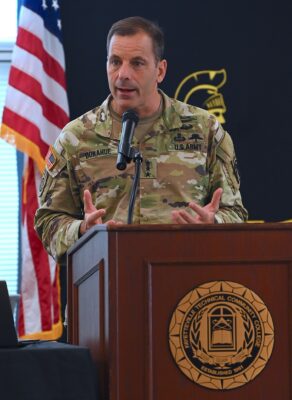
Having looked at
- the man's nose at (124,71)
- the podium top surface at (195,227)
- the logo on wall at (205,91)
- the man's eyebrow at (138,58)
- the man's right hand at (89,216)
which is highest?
the logo on wall at (205,91)

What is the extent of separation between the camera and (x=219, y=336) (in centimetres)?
228

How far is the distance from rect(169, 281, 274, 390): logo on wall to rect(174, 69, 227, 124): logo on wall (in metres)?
3.61

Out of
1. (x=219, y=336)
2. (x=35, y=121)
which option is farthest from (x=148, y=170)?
(x=35, y=121)

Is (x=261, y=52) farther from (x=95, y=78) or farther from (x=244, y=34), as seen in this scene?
(x=95, y=78)

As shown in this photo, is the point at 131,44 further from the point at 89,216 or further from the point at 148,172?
the point at 89,216

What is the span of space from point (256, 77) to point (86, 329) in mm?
3570

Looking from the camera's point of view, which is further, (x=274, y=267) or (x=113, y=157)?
(x=113, y=157)

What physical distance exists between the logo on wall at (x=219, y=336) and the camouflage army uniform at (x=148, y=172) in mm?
826

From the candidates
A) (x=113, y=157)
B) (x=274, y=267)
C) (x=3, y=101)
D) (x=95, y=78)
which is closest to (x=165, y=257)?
(x=274, y=267)

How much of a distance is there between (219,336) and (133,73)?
1.19 meters

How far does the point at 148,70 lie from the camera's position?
3.26 meters

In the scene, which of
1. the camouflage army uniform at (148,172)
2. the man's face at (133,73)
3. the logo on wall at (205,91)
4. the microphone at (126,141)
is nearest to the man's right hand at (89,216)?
the microphone at (126,141)

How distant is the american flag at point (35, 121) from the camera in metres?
5.51

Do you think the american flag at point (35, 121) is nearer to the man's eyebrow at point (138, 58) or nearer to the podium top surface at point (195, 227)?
the man's eyebrow at point (138, 58)
